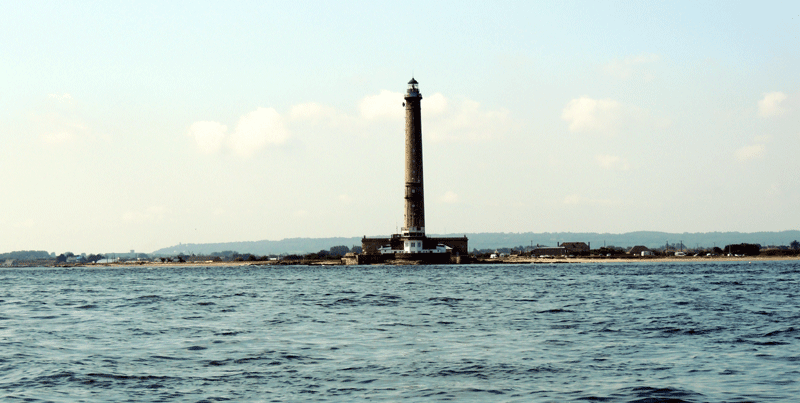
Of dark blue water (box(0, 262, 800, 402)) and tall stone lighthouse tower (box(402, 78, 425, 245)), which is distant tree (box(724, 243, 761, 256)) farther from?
dark blue water (box(0, 262, 800, 402))

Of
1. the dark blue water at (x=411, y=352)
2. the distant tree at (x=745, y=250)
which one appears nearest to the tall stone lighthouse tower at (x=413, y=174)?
the distant tree at (x=745, y=250)

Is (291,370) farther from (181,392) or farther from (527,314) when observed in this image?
(527,314)

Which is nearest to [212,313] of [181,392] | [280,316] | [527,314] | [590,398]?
[280,316]

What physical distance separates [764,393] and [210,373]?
1312cm

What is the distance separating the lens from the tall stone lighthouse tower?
132750 millimetres

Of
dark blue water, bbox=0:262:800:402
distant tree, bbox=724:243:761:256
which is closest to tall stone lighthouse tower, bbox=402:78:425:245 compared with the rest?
distant tree, bbox=724:243:761:256

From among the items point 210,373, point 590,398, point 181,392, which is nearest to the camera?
point 590,398

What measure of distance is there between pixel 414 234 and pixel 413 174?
10.7 meters

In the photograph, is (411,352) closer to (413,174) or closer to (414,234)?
(413,174)

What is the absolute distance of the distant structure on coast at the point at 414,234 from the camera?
13300 centimetres

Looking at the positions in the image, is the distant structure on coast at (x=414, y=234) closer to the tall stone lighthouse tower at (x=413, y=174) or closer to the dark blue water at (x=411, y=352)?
the tall stone lighthouse tower at (x=413, y=174)

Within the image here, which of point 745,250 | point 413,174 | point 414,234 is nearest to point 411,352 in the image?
point 413,174

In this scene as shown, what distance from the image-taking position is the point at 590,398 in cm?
1648

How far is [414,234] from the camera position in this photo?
136m
